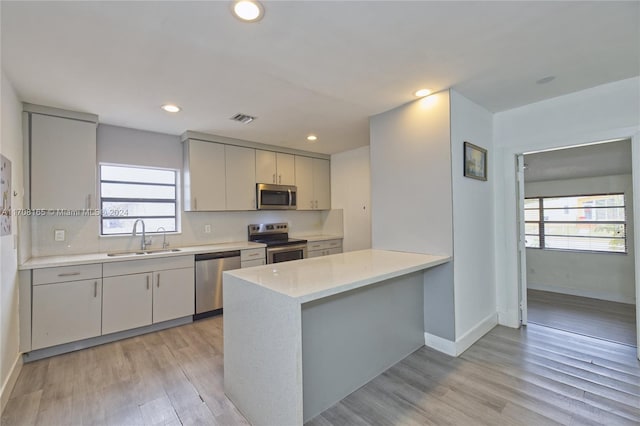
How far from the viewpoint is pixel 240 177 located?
4.12 m

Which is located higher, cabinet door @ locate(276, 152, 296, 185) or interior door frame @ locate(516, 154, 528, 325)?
cabinet door @ locate(276, 152, 296, 185)

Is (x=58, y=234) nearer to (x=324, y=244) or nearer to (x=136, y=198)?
(x=136, y=198)

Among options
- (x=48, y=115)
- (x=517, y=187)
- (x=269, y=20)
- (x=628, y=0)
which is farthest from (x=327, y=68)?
(x=48, y=115)

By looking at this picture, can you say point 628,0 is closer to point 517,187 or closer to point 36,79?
point 517,187

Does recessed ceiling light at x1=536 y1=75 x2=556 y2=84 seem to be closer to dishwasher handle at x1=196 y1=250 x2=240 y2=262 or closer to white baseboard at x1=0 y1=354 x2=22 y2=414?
dishwasher handle at x1=196 y1=250 x2=240 y2=262

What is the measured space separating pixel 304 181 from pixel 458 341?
3.30 metres

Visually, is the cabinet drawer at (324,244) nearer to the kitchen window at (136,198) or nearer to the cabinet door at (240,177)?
the cabinet door at (240,177)

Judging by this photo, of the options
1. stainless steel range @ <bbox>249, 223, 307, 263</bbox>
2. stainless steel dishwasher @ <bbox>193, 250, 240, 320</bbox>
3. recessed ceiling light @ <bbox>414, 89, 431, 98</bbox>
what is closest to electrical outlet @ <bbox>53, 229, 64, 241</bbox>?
stainless steel dishwasher @ <bbox>193, 250, 240, 320</bbox>

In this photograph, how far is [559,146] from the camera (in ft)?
9.08

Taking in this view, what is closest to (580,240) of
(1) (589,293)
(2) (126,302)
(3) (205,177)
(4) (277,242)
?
(1) (589,293)

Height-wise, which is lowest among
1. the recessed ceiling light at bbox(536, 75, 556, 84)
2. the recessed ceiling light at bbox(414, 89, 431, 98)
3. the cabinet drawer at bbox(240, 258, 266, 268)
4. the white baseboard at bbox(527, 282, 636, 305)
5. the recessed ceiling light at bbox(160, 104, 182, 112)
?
the white baseboard at bbox(527, 282, 636, 305)

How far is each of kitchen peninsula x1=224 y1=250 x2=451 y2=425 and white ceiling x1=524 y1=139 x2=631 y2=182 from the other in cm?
247

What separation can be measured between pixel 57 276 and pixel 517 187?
15.4 ft

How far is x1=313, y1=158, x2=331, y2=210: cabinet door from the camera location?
5089mm
